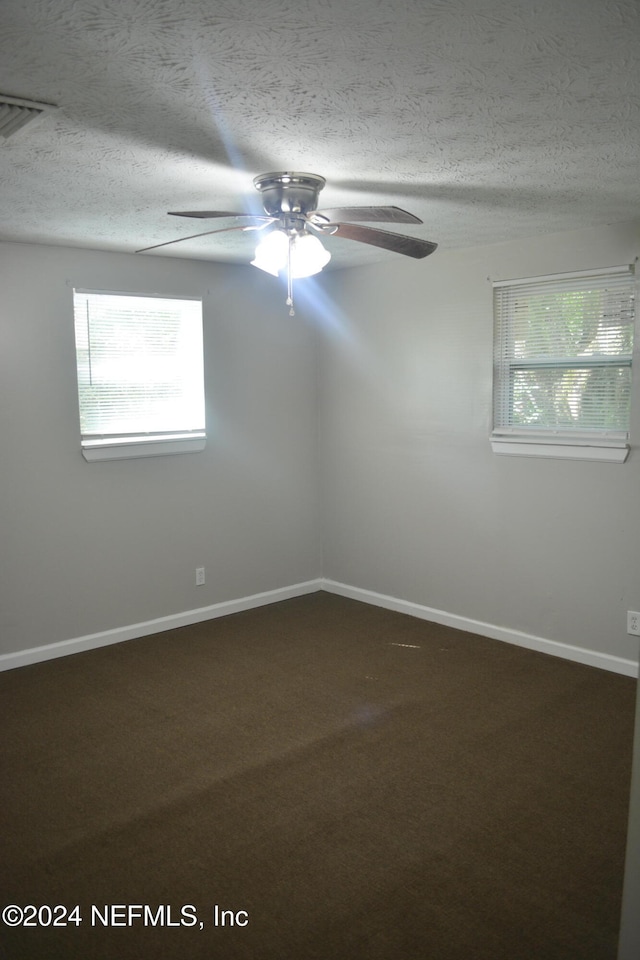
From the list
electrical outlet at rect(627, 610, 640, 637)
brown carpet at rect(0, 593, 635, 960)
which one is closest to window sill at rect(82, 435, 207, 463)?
brown carpet at rect(0, 593, 635, 960)

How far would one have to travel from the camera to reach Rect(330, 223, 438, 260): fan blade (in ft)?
9.52

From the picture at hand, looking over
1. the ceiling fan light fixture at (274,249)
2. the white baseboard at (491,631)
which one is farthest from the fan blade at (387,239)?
the white baseboard at (491,631)

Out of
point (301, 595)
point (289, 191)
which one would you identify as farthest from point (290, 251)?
point (301, 595)

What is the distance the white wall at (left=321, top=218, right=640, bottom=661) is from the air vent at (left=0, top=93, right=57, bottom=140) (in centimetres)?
288

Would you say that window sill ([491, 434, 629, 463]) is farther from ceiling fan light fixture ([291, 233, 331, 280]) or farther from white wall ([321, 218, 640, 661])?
ceiling fan light fixture ([291, 233, 331, 280])

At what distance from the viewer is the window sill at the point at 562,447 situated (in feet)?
12.8

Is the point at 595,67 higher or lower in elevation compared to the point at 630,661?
higher

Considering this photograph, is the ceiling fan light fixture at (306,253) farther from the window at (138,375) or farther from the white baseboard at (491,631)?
the white baseboard at (491,631)

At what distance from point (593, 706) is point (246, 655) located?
1.93 m

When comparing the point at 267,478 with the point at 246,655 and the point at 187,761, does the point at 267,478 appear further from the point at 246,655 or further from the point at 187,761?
the point at 187,761

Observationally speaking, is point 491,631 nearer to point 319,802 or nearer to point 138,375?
point 319,802

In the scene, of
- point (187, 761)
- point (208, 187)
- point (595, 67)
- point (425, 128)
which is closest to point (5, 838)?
point (187, 761)

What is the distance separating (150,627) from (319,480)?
1681mm

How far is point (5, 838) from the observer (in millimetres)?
2664
